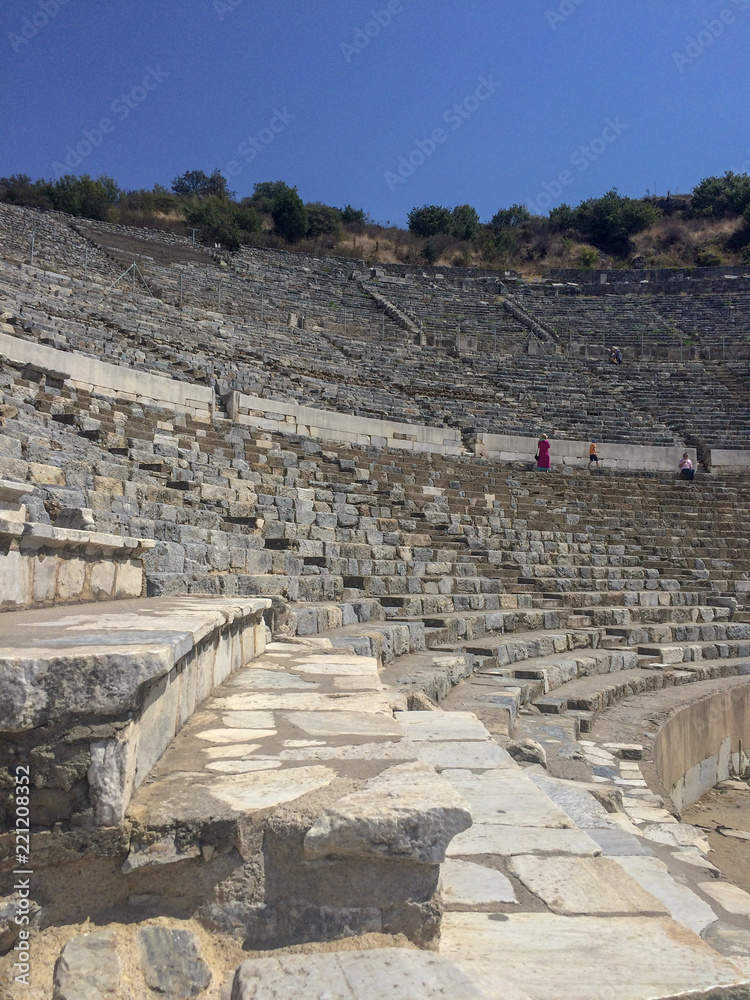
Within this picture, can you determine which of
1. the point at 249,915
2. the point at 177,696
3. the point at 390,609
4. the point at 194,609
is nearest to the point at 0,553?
the point at 194,609

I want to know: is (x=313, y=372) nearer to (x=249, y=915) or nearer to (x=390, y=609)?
(x=390, y=609)

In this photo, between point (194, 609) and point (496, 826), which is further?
point (194, 609)

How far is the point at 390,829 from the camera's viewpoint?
170 centimetres

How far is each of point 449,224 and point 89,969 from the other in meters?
46.8

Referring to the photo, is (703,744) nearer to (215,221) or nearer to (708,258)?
(215,221)

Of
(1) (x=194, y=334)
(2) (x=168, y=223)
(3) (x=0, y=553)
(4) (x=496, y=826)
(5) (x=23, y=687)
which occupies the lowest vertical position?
(4) (x=496, y=826)

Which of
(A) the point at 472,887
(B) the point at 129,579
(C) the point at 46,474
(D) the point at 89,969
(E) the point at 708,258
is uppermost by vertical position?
(E) the point at 708,258

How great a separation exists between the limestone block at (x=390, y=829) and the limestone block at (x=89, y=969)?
0.45 metres

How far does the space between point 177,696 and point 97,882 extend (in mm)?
791

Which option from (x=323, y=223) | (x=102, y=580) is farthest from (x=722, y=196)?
(x=102, y=580)

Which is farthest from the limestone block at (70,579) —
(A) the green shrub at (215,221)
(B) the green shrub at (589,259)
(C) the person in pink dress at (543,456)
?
(B) the green shrub at (589,259)

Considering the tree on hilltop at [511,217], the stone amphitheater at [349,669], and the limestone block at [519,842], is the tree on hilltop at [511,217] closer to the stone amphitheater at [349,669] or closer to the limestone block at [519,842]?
the stone amphitheater at [349,669]

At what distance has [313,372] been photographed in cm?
1955

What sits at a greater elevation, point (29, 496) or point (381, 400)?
point (381, 400)
